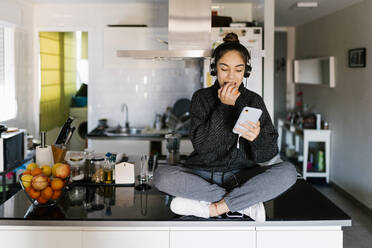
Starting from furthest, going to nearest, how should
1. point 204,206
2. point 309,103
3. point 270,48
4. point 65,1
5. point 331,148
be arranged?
point 309,103, point 331,148, point 65,1, point 270,48, point 204,206

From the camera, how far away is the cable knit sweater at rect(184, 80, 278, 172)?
215cm

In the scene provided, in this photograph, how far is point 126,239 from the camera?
6.38ft

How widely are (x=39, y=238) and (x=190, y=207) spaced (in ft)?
2.28

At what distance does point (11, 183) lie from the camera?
16.6 ft

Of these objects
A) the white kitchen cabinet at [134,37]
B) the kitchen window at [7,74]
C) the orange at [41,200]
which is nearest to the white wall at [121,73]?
the white kitchen cabinet at [134,37]

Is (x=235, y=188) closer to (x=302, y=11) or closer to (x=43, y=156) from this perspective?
(x=43, y=156)

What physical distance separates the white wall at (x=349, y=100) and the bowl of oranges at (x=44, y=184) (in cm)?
377

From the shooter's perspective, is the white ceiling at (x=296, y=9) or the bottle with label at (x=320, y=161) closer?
the white ceiling at (x=296, y=9)

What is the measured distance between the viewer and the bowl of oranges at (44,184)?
6.73 feet

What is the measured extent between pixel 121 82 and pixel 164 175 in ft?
12.2

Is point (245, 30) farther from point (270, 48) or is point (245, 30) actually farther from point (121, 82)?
point (121, 82)

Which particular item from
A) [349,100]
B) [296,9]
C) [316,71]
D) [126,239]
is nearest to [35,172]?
[126,239]

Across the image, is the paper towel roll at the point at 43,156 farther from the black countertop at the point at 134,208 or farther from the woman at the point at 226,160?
the woman at the point at 226,160

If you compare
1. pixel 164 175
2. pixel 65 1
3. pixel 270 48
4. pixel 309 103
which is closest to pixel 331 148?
pixel 309 103
